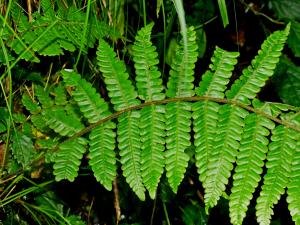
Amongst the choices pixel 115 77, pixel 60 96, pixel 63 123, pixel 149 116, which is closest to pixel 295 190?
pixel 149 116

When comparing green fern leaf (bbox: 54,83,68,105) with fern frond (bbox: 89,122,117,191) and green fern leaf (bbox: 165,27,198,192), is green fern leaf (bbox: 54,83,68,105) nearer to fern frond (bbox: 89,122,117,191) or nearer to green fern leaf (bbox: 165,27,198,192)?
fern frond (bbox: 89,122,117,191)

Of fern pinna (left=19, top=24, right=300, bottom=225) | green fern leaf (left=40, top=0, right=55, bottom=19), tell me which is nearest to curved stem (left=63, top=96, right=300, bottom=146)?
fern pinna (left=19, top=24, right=300, bottom=225)

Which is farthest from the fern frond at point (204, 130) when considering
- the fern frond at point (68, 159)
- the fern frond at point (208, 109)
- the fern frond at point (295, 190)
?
the fern frond at point (68, 159)

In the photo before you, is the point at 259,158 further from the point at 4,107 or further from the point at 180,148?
the point at 4,107

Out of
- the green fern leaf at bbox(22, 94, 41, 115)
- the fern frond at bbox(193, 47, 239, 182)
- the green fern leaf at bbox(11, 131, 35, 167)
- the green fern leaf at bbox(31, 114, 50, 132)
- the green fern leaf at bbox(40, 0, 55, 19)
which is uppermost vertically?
the green fern leaf at bbox(40, 0, 55, 19)

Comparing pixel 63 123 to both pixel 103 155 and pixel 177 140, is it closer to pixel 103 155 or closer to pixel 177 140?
pixel 103 155

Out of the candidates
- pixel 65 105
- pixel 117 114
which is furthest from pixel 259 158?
pixel 65 105

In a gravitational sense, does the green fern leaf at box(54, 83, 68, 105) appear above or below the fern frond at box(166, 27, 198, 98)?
below
